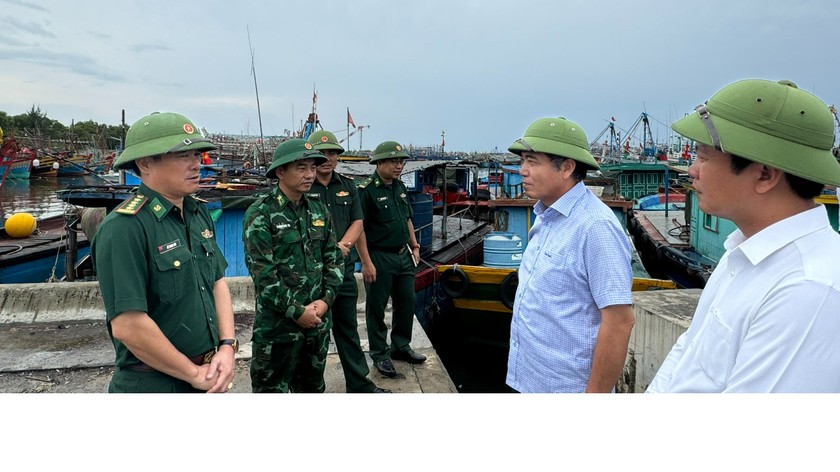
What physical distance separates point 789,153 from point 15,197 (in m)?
36.7

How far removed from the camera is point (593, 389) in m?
1.83

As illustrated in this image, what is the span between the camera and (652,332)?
3.34m

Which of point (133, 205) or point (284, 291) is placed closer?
point (133, 205)

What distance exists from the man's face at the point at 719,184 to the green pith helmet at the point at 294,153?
7.14 ft

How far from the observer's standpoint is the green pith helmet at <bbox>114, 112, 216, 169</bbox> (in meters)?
1.88

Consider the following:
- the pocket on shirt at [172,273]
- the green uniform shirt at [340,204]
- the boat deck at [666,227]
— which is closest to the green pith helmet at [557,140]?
the pocket on shirt at [172,273]

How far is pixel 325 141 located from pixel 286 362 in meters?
2.04

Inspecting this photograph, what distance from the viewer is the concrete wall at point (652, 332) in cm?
317

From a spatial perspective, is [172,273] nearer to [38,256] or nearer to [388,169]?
[388,169]

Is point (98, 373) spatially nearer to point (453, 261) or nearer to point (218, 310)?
point (218, 310)

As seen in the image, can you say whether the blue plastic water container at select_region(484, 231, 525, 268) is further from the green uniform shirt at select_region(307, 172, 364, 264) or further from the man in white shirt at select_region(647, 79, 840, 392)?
the man in white shirt at select_region(647, 79, 840, 392)

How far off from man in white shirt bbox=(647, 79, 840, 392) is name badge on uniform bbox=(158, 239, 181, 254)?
1.72 metres

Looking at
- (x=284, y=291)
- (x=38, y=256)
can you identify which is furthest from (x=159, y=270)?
→ (x=38, y=256)

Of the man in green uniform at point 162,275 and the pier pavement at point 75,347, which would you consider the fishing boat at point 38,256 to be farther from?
the man in green uniform at point 162,275
